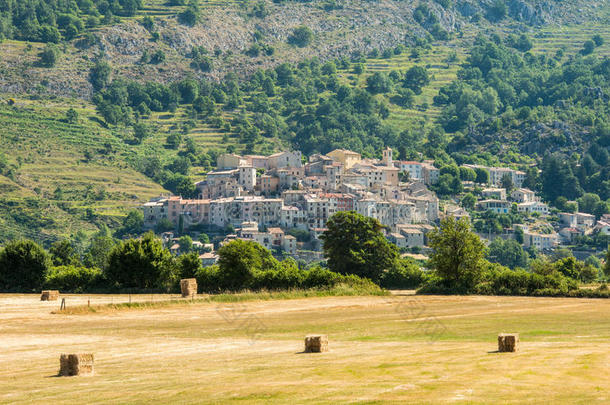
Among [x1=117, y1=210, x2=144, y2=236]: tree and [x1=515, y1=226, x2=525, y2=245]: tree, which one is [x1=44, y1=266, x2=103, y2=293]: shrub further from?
[x1=515, y1=226, x2=525, y2=245]: tree

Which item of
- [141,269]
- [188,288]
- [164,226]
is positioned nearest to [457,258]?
[188,288]

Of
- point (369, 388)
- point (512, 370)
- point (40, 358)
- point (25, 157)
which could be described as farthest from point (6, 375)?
point (25, 157)

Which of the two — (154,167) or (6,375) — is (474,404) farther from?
(154,167)

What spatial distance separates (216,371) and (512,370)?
740 centimetres

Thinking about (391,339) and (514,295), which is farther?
(514,295)

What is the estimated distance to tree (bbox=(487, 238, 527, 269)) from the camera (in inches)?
6161

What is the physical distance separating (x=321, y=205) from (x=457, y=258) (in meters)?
107

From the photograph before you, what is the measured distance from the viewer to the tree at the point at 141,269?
64562mm

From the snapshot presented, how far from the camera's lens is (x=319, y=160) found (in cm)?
19400

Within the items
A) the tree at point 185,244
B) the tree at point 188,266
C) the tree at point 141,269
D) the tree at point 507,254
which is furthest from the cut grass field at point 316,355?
the tree at point 507,254

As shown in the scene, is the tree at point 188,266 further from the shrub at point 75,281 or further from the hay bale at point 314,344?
the hay bale at point 314,344

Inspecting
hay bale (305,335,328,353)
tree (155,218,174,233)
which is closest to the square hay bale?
hay bale (305,335,328,353)

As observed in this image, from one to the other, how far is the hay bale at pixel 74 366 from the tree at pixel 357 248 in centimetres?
4515

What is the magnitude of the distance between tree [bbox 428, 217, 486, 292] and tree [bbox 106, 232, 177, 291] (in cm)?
1644
